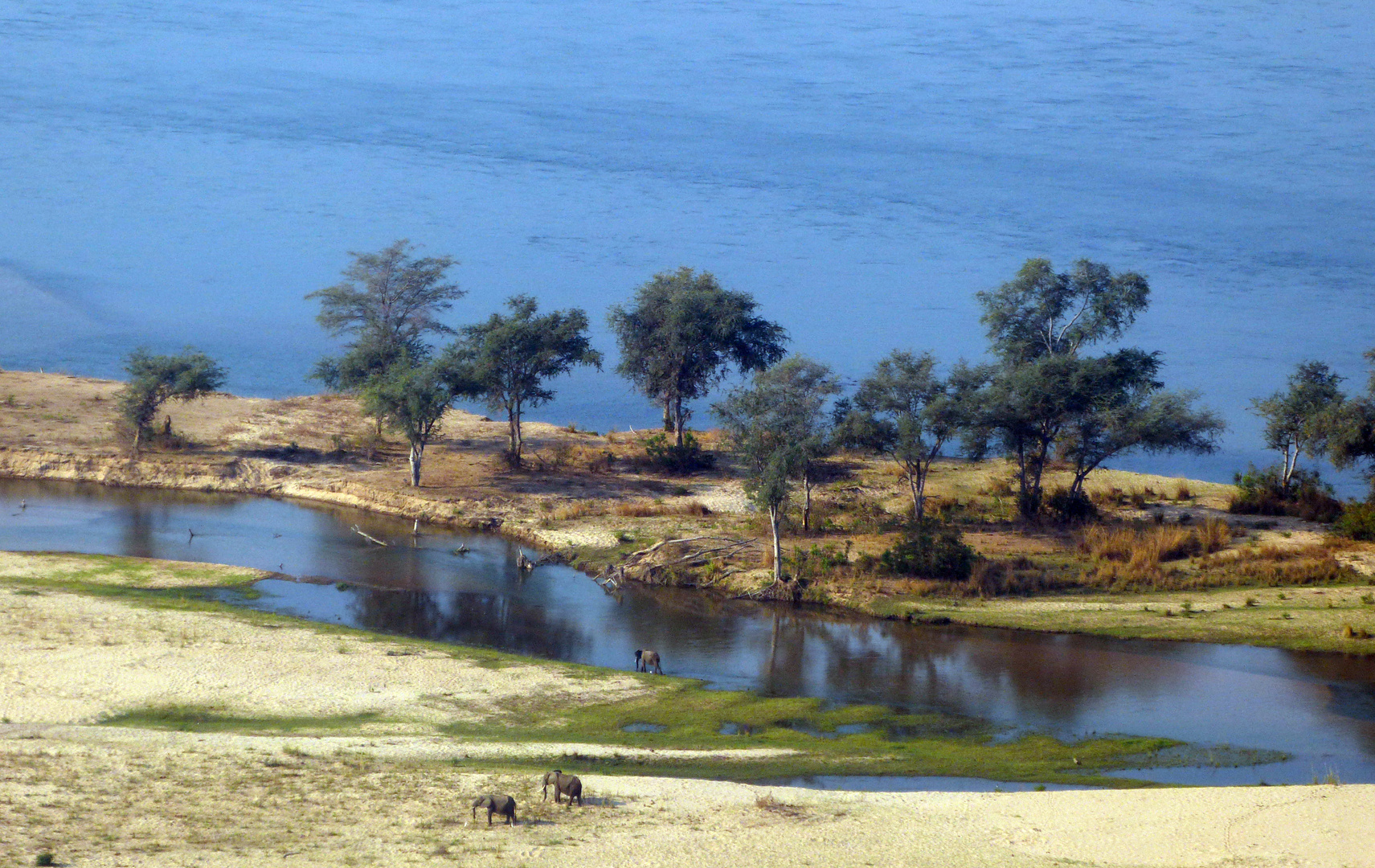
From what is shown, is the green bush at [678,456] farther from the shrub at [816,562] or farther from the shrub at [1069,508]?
the shrub at [1069,508]

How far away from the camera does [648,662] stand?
1277 inches

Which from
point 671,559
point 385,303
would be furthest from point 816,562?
point 385,303

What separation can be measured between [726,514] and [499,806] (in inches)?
1163

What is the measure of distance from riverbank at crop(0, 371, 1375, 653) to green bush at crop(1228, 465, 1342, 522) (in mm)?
994

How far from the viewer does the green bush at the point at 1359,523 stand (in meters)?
41.3

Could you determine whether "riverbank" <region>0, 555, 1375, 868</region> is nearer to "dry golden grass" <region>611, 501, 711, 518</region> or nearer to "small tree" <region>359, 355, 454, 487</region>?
"dry golden grass" <region>611, 501, 711, 518</region>

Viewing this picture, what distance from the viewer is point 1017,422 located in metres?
45.5

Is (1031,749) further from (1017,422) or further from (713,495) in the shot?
(713,495)

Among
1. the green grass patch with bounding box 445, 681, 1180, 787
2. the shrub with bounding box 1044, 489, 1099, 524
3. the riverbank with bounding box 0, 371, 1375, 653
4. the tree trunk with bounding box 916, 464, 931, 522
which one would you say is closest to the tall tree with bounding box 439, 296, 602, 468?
the riverbank with bounding box 0, 371, 1375, 653

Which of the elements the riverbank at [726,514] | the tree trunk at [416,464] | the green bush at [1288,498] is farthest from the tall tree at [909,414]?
the tree trunk at [416,464]

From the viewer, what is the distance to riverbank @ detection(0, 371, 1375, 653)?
3853 cm

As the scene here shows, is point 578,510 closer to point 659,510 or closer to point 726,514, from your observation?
point 659,510

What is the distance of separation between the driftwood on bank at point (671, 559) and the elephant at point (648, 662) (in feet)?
32.2

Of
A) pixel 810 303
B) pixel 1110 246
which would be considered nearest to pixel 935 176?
pixel 1110 246
